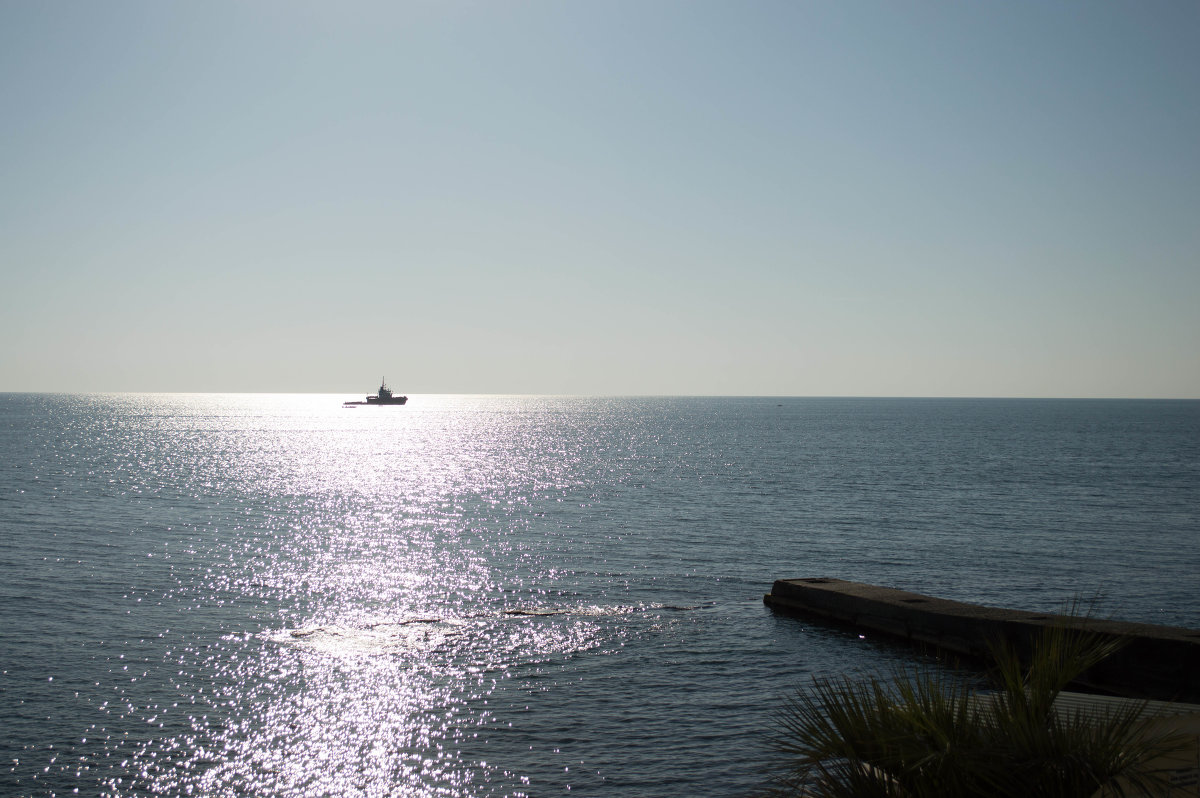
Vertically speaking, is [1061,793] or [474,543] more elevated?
[1061,793]

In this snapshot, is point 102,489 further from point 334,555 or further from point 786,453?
point 786,453

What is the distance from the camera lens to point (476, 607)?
3425cm

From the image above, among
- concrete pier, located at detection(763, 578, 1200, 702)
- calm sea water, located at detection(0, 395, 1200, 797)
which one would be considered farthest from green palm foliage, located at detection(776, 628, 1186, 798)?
concrete pier, located at detection(763, 578, 1200, 702)

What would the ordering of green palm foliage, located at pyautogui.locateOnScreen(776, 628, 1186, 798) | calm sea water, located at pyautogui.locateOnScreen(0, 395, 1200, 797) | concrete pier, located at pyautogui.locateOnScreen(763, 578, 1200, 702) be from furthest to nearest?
concrete pier, located at pyautogui.locateOnScreen(763, 578, 1200, 702) → calm sea water, located at pyautogui.locateOnScreen(0, 395, 1200, 797) → green palm foliage, located at pyautogui.locateOnScreen(776, 628, 1186, 798)

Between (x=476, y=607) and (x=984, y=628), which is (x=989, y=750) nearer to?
(x=984, y=628)

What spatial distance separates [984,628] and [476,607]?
1806 centimetres

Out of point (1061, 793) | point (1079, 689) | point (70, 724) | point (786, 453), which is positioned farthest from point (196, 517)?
point (786, 453)

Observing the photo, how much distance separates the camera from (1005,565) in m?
43.5

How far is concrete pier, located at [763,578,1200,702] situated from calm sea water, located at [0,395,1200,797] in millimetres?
1284

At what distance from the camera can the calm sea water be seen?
19562 millimetres

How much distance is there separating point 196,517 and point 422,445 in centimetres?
8989

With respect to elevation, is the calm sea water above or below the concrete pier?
below

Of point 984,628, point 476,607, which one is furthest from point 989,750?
point 476,607

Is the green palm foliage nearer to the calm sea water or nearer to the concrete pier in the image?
the calm sea water
